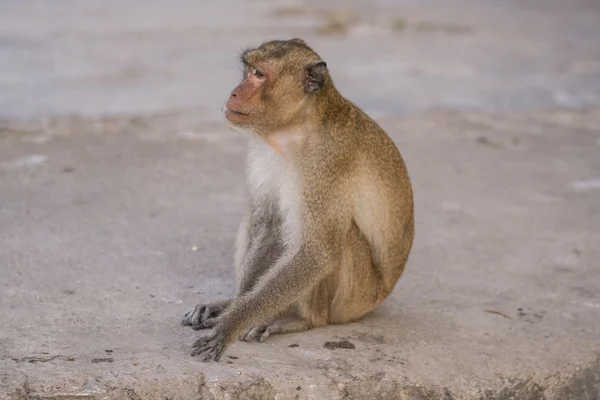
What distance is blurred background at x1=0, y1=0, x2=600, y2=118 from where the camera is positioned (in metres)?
8.76

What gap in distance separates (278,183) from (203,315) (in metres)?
0.64

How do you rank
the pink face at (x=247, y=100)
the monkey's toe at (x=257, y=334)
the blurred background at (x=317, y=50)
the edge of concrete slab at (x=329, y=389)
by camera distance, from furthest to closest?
the blurred background at (x=317, y=50)
the monkey's toe at (x=257, y=334)
the pink face at (x=247, y=100)
the edge of concrete slab at (x=329, y=389)

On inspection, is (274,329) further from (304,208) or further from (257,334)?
(304,208)

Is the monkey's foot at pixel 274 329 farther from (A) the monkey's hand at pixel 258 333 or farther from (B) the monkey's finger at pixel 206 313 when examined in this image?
(B) the monkey's finger at pixel 206 313

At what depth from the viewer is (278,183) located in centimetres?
425

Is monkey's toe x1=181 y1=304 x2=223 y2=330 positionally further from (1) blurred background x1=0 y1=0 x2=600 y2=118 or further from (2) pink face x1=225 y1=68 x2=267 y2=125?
(1) blurred background x1=0 y1=0 x2=600 y2=118

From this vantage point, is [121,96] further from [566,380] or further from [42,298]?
[566,380]

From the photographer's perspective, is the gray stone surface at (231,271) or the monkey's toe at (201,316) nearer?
the gray stone surface at (231,271)

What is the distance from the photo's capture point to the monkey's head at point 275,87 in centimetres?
400

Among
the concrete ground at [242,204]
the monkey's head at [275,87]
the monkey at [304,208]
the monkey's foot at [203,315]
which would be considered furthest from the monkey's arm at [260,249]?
the monkey's head at [275,87]

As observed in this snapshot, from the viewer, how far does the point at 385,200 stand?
4.38 m

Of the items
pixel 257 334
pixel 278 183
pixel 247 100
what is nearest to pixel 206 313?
pixel 257 334

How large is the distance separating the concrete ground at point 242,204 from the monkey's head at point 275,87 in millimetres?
882

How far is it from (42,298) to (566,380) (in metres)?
2.14
